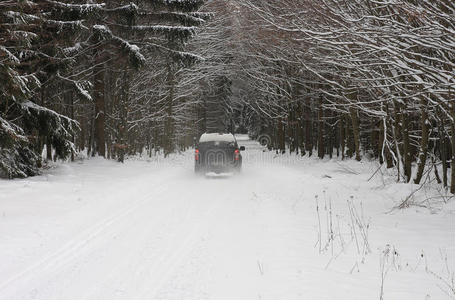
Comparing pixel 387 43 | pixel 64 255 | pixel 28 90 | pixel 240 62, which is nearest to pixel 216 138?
pixel 28 90

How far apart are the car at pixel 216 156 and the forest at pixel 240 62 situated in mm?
4049

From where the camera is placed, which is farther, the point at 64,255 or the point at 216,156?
the point at 216,156

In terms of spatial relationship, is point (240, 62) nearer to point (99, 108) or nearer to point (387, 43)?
point (99, 108)

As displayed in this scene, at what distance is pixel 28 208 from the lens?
7.75m

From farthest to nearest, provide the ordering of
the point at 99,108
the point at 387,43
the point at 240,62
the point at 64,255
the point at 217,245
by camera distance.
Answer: the point at 240,62
the point at 99,108
the point at 387,43
the point at 217,245
the point at 64,255

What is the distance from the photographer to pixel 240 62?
28812mm

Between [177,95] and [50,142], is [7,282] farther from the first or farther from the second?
[177,95]

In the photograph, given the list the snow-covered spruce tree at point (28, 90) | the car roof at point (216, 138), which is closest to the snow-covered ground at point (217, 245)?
the snow-covered spruce tree at point (28, 90)

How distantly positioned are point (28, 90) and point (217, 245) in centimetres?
704

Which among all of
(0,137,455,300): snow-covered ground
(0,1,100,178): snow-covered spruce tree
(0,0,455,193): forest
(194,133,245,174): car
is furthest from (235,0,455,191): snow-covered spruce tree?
(0,1,100,178): snow-covered spruce tree

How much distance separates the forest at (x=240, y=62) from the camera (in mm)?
6898

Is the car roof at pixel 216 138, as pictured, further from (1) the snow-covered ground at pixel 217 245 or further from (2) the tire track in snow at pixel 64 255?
(2) the tire track in snow at pixel 64 255

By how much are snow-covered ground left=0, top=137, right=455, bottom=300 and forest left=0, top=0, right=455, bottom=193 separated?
2.12 metres

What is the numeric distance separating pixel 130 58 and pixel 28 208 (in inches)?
379
